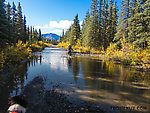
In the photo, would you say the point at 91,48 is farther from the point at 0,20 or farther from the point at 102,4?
the point at 0,20

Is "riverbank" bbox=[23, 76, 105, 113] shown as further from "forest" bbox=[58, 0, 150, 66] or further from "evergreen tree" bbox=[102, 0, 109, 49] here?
"evergreen tree" bbox=[102, 0, 109, 49]

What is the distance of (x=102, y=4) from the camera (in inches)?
1507

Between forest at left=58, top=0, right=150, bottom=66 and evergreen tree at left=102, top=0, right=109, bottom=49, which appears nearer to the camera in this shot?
forest at left=58, top=0, right=150, bottom=66

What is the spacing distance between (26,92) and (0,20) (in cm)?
1124

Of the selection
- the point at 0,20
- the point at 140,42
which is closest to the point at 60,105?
the point at 0,20

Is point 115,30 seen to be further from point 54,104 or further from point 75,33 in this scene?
point 54,104

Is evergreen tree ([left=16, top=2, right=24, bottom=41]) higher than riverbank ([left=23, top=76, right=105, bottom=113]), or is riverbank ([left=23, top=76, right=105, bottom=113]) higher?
evergreen tree ([left=16, top=2, right=24, bottom=41])

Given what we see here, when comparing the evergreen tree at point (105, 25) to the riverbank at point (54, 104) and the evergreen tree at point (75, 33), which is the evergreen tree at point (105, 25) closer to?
the evergreen tree at point (75, 33)

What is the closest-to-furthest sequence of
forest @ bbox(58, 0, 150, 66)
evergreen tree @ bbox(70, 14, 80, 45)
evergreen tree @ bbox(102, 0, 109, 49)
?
forest @ bbox(58, 0, 150, 66), evergreen tree @ bbox(102, 0, 109, 49), evergreen tree @ bbox(70, 14, 80, 45)

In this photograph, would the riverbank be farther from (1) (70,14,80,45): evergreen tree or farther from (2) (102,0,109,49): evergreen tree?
(1) (70,14,80,45): evergreen tree

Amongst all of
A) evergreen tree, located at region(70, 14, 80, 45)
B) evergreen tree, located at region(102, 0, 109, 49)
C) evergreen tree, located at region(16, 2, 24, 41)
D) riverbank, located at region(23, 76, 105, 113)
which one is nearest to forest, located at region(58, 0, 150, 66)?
evergreen tree, located at region(102, 0, 109, 49)

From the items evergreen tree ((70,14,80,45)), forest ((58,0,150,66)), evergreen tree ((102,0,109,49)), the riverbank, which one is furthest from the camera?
evergreen tree ((70,14,80,45))

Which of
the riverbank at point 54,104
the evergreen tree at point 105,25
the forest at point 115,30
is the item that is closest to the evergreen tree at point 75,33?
the forest at point 115,30

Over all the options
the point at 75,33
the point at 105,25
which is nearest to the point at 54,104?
the point at 105,25
